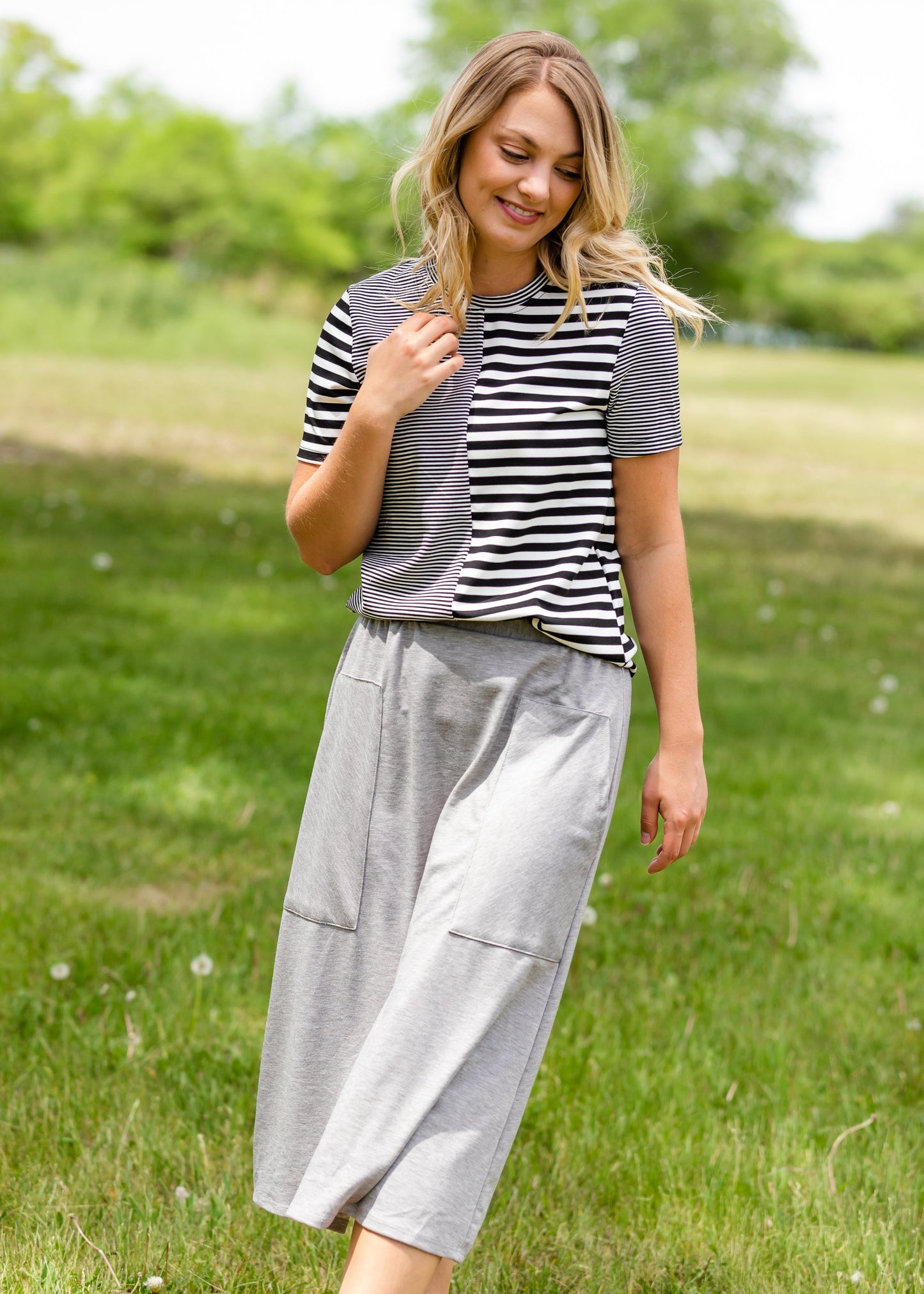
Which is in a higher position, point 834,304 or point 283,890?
point 834,304

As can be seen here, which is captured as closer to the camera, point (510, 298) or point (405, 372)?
point (405, 372)

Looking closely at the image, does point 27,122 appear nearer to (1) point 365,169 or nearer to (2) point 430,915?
(1) point 365,169

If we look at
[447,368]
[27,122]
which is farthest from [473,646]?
[27,122]

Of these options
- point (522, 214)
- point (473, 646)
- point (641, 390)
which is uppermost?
point (522, 214)

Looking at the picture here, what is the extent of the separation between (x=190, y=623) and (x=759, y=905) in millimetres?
3552

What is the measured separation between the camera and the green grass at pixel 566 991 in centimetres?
259

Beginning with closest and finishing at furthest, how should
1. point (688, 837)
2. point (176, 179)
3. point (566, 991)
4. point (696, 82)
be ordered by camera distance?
point (688, 837) → point (566, 991) → point (176, 179) → point (696, 82)

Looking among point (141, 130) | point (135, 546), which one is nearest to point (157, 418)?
point (135, 546)

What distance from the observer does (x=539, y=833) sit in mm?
1904

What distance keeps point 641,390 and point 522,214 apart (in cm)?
30

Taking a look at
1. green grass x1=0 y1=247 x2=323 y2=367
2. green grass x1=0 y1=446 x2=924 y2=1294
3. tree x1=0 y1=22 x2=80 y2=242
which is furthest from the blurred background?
tree x1=0 y1=22 x2=80 y2=242

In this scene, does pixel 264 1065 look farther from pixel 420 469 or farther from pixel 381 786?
pixel 420 469

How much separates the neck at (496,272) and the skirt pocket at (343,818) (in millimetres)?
588

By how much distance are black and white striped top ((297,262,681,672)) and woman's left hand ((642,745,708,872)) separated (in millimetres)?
155
